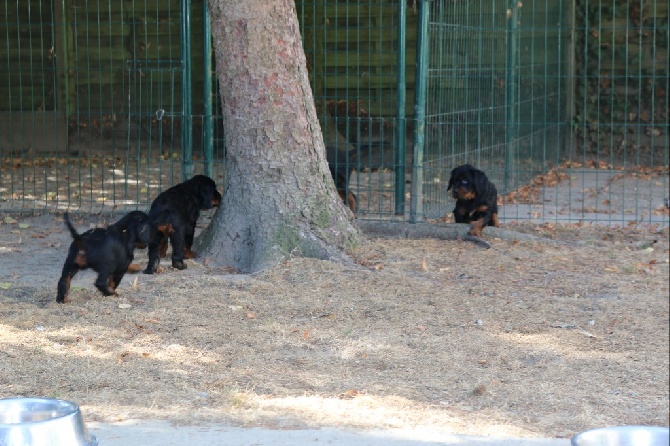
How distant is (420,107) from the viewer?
32.7 ft

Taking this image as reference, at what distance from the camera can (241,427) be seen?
15.8 feet

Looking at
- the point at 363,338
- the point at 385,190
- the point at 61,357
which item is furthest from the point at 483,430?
the point at 385,190

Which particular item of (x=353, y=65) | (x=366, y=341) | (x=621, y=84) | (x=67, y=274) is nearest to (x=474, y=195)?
(x=366, y=341)

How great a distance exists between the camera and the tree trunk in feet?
27.1

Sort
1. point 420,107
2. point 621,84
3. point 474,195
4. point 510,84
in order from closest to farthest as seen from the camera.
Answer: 1. point 474,195
2. point 420,107
3. point 510,84
4. point 621,84

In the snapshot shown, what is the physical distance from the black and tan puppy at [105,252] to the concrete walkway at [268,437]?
2.35m

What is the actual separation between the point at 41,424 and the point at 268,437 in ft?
3.99

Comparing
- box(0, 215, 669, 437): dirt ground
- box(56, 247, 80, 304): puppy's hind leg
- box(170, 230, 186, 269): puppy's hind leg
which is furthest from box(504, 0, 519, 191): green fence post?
box(56, 247, 80, 304): puppy's hind leg

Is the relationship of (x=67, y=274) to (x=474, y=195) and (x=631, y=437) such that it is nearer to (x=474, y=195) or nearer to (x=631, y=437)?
(x=474, y=195)

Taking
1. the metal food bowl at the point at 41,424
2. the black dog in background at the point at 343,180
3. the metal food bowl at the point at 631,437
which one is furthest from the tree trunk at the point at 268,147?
the metal food bowl at the point at 631,437

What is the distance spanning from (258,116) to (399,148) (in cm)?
239

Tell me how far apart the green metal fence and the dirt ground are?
2.13m

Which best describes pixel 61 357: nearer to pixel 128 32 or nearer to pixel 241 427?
pixel 241 427

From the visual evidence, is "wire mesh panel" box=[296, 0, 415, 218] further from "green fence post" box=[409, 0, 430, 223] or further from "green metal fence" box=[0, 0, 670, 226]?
"green fence post" box=[409, 0, 430, 223]
